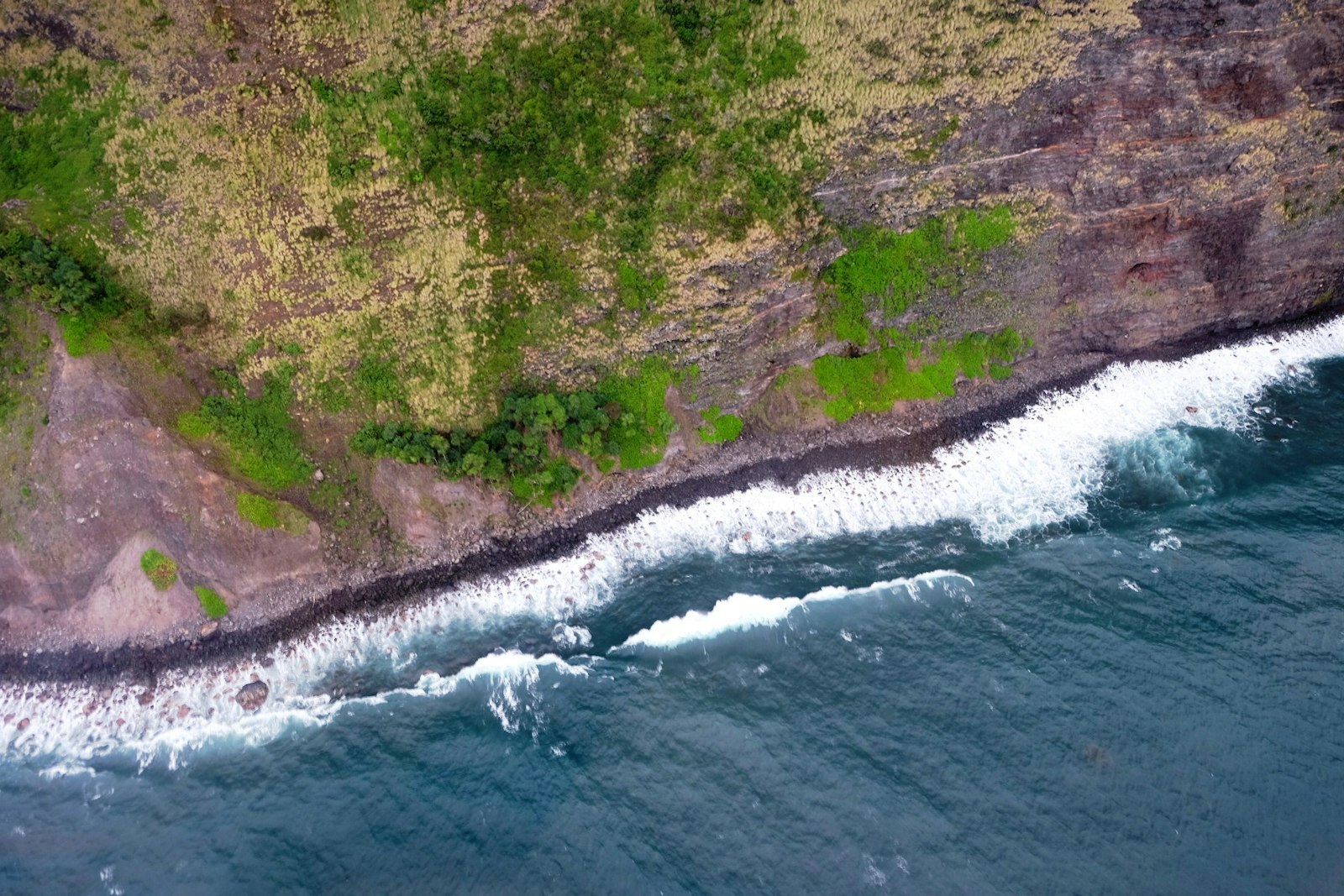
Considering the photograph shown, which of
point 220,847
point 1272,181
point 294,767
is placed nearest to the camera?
point 220,847

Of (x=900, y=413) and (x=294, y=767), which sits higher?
(x=900, y=413)

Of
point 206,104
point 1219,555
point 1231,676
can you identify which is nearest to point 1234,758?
point 1231,676

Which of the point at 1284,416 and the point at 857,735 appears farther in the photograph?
the point at 1284,416

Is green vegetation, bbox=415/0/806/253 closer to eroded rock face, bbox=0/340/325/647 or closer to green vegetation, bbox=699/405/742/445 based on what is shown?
green vegetation, bbox=699/405/742/445

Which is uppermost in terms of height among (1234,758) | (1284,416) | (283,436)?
(283,436)

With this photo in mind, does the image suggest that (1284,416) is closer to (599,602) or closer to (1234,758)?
(1234,758)

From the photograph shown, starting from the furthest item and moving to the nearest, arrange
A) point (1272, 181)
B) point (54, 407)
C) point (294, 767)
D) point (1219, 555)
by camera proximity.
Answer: point (1272, 181) < point (1219, 555) < point (54, 407) < point (294, 767)
